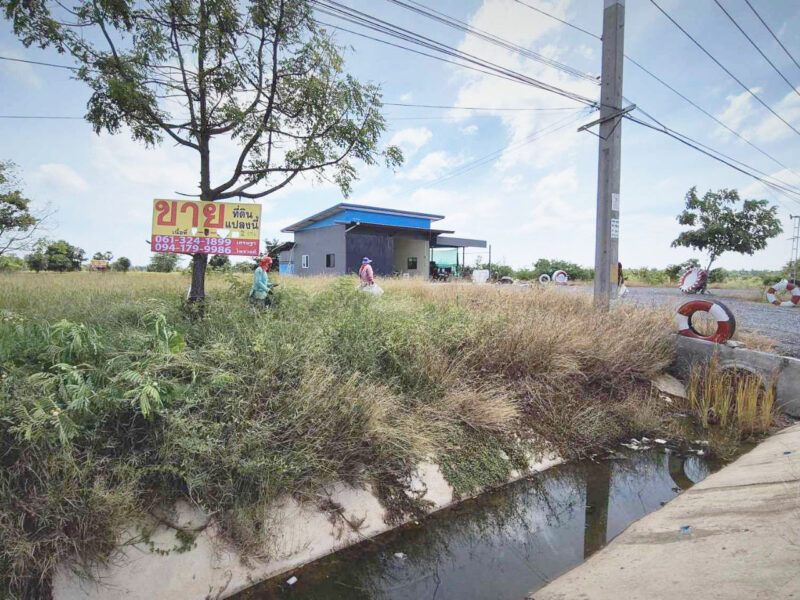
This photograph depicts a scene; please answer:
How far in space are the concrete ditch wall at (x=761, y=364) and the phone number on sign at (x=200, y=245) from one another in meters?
7.54

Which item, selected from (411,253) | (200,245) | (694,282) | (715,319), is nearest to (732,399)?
(715,319)

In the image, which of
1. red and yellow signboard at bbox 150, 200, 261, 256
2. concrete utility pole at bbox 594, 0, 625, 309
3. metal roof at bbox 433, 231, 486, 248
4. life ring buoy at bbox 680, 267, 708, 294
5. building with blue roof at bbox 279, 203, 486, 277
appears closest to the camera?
red and yellow signboard at bbox 150, 200, 261, 256

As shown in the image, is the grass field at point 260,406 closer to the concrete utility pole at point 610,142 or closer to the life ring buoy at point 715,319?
the life ring buoy at point 715,319

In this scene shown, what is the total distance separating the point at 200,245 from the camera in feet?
17.2

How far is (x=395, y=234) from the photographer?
2377 cm

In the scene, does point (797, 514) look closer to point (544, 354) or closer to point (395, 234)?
point (544, 354)

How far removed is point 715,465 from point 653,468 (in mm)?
786

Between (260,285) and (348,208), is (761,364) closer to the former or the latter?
(260,285)

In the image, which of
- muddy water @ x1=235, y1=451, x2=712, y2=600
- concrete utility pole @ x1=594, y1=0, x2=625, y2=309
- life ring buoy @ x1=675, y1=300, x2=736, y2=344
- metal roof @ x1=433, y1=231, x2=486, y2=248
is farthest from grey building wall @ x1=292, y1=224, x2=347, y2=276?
muddy water @ x1=235, y1=451, x2=712, y2=600

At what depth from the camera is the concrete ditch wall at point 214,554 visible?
2.36 meters

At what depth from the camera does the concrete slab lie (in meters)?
2.08

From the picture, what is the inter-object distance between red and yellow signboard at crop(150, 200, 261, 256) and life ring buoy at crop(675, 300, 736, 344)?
303 inches

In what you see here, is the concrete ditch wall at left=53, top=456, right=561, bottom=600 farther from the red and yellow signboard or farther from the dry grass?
the dry grass

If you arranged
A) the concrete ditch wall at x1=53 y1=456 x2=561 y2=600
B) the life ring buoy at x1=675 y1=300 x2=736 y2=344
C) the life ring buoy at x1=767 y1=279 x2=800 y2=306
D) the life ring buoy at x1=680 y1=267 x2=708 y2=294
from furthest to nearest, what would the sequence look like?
the life ring buoy at x1=680 y1=267 x2=708 y2=294 → the life ring buoy at x1=767 y1=279 x2=800 y2=306 → the life ring buoy at x1=675 y1=300 x2=736 y2=344 → the concrete ditch wall at x1=53 y1=456 x2=561 y2=600
